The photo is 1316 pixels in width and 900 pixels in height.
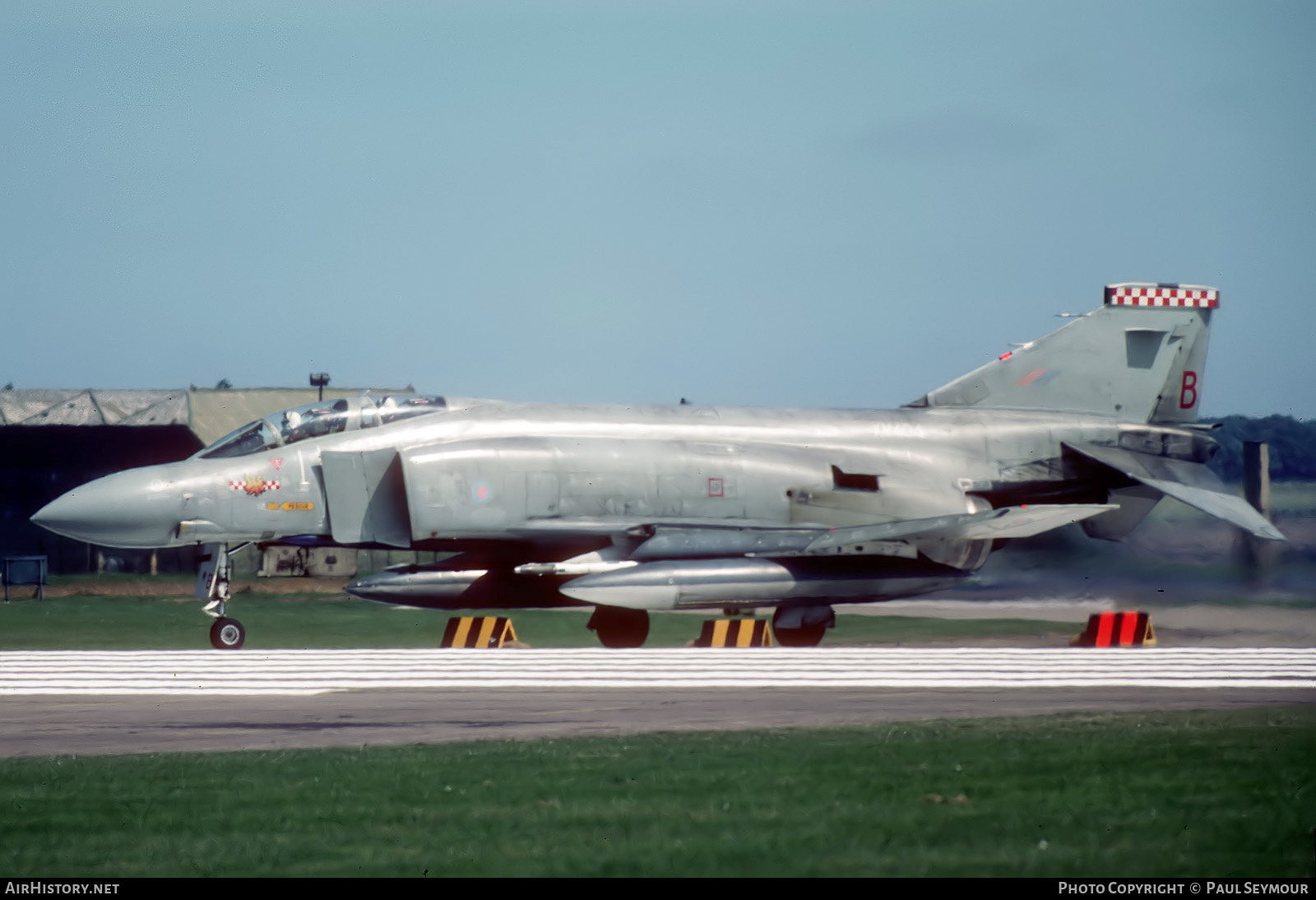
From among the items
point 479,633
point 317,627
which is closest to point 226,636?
point 479,633

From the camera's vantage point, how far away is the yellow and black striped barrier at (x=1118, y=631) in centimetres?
1858

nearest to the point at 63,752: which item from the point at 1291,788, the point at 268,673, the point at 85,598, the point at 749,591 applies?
the point at 268,673

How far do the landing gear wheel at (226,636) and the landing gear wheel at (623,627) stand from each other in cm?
461

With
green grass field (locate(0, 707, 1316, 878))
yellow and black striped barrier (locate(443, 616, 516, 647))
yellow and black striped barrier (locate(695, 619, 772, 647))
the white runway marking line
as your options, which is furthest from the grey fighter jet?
green grass field (locate(0, 707, 1316, 878))

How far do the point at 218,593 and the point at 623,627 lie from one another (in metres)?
5.23

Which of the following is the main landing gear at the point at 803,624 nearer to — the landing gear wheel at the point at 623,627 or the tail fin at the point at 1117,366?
the landing gear wheel at the point at 623,627

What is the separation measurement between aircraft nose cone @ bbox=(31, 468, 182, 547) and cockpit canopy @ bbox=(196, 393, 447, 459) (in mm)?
881

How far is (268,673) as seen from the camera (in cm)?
1418

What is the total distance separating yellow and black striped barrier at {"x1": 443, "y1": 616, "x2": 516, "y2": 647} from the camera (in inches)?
754

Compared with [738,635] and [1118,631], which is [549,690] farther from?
[1118,631]

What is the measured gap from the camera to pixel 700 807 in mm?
6914

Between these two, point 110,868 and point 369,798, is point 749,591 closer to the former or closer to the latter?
point 369,798

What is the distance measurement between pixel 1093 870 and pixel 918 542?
13751 mm

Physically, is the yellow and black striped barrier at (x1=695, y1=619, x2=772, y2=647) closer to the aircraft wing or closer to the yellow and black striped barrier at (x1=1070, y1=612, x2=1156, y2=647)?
the aircraft wing
